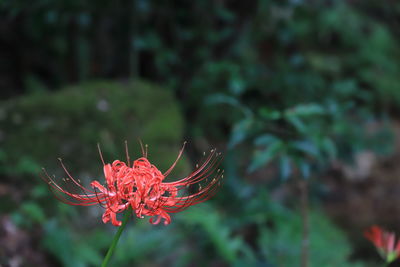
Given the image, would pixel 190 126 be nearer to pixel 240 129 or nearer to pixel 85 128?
pixel 85 128

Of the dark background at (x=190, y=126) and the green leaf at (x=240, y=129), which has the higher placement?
the green leaf at (x=240, y=129)

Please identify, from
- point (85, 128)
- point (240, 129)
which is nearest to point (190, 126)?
point (85, 128)

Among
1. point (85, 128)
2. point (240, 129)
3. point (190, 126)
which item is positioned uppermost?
point (240, 129)

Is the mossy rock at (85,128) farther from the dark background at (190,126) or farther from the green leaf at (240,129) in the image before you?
the green leaf at (240,129)

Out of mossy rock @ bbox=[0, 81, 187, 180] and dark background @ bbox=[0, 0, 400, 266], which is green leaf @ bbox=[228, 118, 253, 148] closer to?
dark background @ bbox=[0, 0, 400, 266]

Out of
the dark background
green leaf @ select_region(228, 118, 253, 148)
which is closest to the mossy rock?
the dark background

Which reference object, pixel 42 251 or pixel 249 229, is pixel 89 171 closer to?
pixel 42 251

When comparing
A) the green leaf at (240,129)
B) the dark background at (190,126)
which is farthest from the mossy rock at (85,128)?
the green leaf at (240,129)
